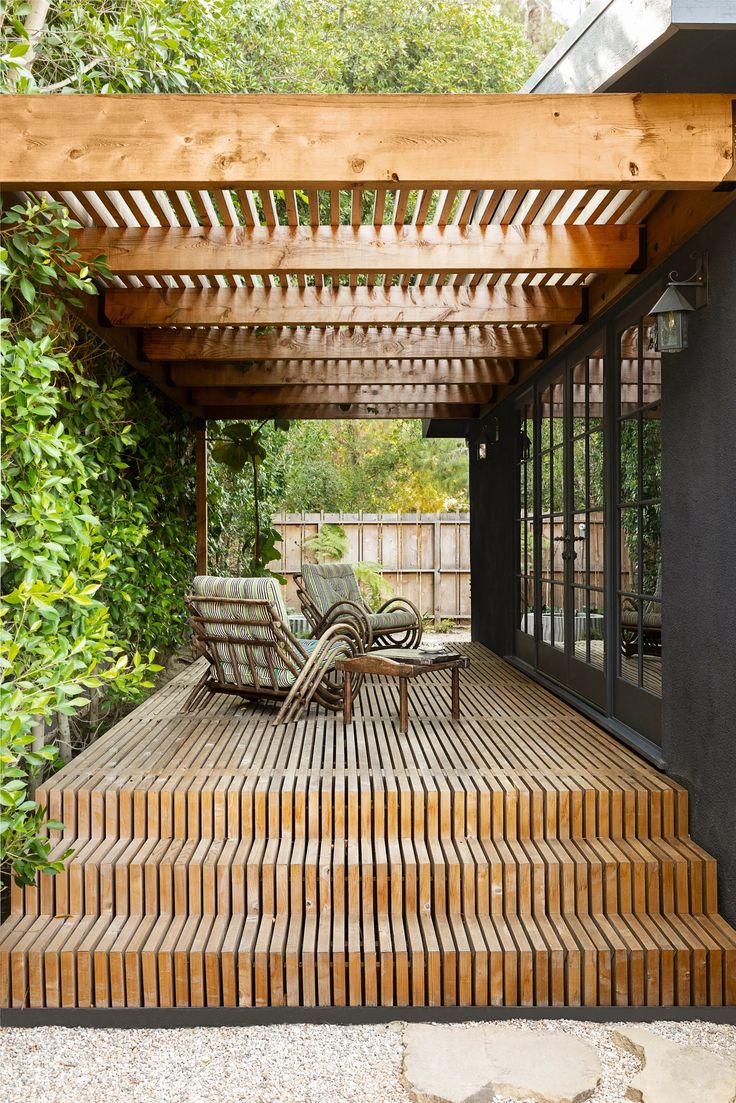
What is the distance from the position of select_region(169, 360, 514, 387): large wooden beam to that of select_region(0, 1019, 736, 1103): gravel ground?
188 inches

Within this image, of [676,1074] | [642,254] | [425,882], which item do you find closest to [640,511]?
[642,254]

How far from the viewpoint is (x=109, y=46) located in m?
4.83

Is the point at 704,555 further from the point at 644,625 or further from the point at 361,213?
the point at 361,213

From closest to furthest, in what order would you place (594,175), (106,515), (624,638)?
(594,175) → (624,638) → (106,515)

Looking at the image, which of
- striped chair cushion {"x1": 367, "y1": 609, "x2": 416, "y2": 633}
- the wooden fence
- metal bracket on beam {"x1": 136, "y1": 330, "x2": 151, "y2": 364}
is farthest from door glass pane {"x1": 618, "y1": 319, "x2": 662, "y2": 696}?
the wooden fence

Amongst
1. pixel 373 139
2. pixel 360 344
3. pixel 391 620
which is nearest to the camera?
pixel 373 139

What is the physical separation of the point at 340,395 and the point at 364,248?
12.5 feet

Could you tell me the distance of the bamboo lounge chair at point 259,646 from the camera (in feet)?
16.3

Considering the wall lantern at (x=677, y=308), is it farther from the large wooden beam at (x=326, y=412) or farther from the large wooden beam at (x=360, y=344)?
the large wooden beam at (x=326, y=412)

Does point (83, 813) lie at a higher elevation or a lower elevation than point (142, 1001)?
higher

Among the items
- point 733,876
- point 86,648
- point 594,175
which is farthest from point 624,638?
point 86,648

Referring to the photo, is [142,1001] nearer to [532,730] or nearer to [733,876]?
[733,876]

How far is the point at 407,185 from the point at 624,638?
262 centimetres

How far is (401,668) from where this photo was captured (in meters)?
4.88
